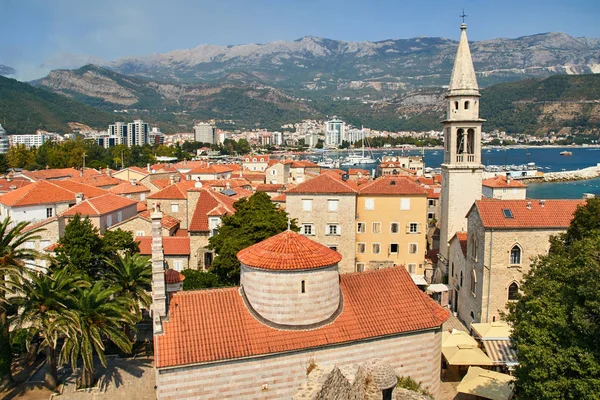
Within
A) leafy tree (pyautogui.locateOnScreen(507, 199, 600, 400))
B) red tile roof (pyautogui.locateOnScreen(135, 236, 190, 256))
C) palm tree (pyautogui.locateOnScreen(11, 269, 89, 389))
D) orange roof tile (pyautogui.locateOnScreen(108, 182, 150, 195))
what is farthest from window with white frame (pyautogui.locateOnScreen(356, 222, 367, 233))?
orange roof tile (pyautogui.locateOnScreen(108, 182, 150, 195))

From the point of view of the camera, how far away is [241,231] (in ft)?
105

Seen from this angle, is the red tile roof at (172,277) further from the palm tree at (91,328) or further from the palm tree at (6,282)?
the palm tree at (6,282)

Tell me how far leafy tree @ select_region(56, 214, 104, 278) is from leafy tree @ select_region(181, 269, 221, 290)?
508 centimetres

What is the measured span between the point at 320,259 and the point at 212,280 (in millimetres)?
13865

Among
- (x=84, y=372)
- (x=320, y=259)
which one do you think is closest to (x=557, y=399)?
(x=320, y=259)

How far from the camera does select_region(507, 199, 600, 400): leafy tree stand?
14.4m

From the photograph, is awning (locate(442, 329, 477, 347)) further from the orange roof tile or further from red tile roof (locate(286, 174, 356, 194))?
the orange roof tile

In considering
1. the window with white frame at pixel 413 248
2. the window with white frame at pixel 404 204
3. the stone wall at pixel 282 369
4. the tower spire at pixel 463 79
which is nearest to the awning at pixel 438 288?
the window with white frame at pixel 413 248

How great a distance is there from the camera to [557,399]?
14.6 meters

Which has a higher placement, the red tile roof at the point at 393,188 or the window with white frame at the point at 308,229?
the red tile roof at the point at 393,188

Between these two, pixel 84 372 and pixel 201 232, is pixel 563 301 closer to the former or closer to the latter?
A: pixel 84 372

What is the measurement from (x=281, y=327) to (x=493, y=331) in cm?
1244

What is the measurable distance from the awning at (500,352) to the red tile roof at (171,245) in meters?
21.3

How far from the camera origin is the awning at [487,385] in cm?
1962
